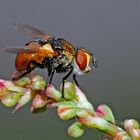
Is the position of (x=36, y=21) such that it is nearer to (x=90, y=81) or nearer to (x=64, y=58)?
(x=90, y=81)

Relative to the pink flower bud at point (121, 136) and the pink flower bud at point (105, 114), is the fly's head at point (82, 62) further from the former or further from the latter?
the pink flower bud at point (121, 136)

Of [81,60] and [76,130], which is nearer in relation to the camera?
[76,130]

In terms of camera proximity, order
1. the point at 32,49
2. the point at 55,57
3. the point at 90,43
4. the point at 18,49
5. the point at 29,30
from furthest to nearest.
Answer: the point at 90,43 < the point at 29,30 < the point at 55,57 < the point at 32,49 < the point at 18,49

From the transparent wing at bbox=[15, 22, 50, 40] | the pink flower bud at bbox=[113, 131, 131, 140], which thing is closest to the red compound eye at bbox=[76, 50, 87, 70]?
the transparent wing at bbox=[15, 22, 50, 40]

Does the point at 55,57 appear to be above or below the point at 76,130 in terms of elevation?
above

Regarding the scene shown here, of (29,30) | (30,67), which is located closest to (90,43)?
(29,30)

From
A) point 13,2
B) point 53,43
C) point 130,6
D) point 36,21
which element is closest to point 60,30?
point 36,21

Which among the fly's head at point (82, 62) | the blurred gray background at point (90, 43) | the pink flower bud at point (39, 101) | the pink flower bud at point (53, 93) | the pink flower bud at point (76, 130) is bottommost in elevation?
the blurred gray background at point (90, 43)

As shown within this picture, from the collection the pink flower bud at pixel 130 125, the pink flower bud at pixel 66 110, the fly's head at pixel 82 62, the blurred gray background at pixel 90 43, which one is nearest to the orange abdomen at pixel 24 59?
the fly's head at pixel 82 62

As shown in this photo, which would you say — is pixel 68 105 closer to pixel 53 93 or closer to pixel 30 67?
pixel 53 93
